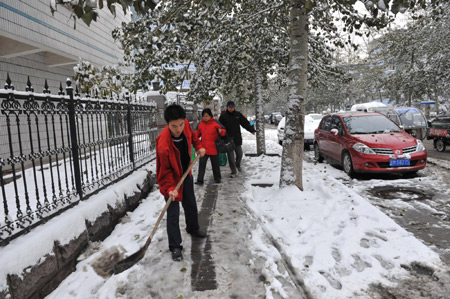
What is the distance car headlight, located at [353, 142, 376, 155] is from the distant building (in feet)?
21.0

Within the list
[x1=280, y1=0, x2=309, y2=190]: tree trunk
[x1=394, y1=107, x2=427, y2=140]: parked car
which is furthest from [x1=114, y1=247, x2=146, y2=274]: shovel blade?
[x1=394, y1=107, x2=427, y2=140]: parked car

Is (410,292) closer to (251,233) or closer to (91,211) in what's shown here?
(251,233)

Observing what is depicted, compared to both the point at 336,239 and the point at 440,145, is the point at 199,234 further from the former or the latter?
the point at 440,145

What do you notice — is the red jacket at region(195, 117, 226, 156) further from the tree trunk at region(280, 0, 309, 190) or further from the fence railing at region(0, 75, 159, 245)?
the tree trunk at region(280, 0, 309, 190)

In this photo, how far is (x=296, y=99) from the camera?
6.07 meters

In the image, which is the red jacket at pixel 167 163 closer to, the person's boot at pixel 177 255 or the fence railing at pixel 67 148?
the person's boot at pixel 177 255

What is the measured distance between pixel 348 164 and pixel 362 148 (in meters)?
0.77

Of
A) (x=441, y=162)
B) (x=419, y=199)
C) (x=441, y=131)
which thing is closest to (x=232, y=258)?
(x=419, y=199)

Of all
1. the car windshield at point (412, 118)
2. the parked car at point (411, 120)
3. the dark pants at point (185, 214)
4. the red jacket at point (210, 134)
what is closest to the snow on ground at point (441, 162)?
the parked car at point (411, 120)

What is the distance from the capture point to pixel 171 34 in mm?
5328

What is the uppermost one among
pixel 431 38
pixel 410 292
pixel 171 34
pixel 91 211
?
pixel 431 38

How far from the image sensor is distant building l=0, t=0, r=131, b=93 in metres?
8.75

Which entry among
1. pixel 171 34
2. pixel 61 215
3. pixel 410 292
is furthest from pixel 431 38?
pixel 61 215

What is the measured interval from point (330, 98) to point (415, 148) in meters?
40.3
